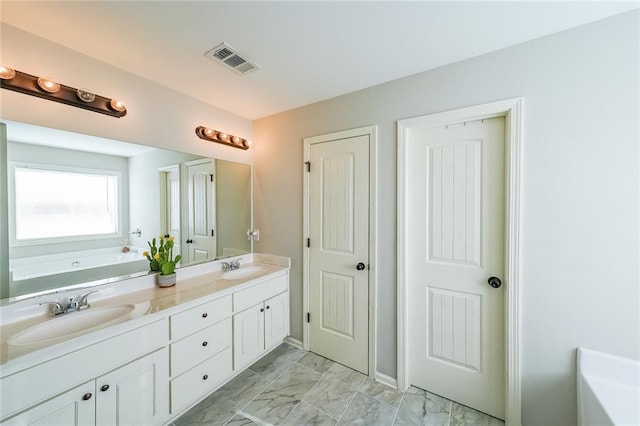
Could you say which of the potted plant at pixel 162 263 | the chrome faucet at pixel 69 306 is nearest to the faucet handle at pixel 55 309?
the chrome faucet at pixel 69 306

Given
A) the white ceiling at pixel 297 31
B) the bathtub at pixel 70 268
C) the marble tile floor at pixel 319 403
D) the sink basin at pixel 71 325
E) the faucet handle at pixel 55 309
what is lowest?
the marble tile floor at pixel 319 403

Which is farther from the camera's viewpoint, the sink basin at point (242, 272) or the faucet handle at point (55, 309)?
the sink basin at point (242, 272)

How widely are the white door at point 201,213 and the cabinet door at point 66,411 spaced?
1.09 m

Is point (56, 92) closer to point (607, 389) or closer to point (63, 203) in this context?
point (63, 203)

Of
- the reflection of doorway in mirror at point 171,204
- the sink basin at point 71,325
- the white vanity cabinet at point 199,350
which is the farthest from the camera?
the reflection of doorway in mirror at point 171,204

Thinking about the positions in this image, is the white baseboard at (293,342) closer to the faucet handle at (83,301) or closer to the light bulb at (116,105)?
the faucet handle at (83,301)

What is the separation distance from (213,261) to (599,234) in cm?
281

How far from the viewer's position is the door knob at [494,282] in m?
1.58

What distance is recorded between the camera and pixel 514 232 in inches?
58.3

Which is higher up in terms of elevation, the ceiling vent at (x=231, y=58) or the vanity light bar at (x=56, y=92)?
the ceiling vent at (x=231, y=58)

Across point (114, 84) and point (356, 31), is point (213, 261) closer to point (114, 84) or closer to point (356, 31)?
point (114, 84)

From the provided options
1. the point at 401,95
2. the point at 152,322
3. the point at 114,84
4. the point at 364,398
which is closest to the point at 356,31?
the point at 401,95

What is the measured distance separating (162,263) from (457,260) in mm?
2249

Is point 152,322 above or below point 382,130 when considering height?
below
